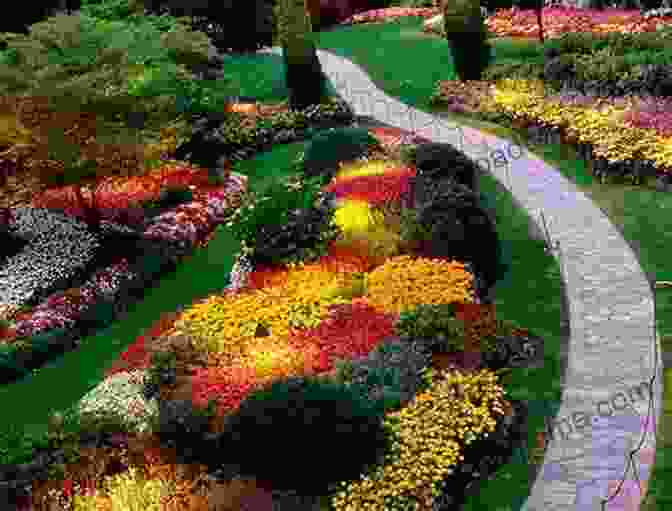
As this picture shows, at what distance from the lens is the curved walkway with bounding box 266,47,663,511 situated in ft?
26.1

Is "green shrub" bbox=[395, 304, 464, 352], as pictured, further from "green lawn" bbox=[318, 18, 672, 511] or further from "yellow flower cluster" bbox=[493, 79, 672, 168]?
"yellow flower cluster" bbox=[493, 79, 672, 168]

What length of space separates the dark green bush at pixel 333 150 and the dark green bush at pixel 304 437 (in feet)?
26.9

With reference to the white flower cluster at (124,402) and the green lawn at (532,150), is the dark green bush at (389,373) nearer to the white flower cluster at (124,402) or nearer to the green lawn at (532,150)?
the green lawn at (532,150)

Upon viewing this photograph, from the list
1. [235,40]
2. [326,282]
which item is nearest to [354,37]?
[235,40]

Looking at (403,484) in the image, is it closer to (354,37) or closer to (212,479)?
(212,479)

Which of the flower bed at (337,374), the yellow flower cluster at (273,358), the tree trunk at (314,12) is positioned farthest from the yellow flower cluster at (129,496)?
the tree trunk at (314,12)

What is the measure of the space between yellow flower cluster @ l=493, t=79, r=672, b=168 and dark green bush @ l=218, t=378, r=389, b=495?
27.6ft

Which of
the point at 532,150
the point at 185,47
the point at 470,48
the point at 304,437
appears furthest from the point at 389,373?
the point at 185,47

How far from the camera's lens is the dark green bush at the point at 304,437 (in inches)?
311

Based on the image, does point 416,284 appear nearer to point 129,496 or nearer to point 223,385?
point 223,385

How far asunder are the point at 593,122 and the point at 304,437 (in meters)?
10.7

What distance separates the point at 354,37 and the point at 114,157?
66.1 ft

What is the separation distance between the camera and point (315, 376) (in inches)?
364

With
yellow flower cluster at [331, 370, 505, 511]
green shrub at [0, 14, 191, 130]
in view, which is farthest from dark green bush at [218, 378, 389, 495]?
green shrub at [0, 14, 191, 130]
